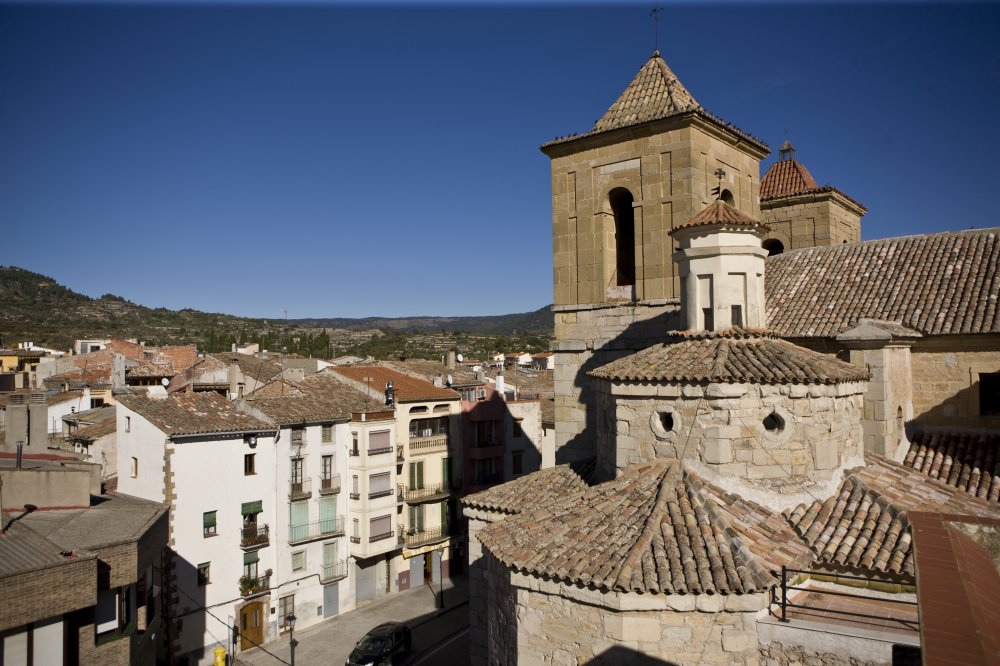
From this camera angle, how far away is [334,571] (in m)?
26.0

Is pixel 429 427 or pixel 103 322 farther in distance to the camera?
pixel 103 322

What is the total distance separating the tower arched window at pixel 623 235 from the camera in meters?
15.8

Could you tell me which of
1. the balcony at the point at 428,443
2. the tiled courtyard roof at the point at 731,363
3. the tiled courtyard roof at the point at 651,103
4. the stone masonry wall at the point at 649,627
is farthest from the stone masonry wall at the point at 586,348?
the balcony at the point at 428,443

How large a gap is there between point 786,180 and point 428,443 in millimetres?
17478

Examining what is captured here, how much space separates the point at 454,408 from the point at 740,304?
21171 millimetres

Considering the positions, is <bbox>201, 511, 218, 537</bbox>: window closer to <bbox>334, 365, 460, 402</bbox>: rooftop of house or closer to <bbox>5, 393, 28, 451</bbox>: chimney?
→ <bbox>5, 393, 28, 451</bbox>: chimney

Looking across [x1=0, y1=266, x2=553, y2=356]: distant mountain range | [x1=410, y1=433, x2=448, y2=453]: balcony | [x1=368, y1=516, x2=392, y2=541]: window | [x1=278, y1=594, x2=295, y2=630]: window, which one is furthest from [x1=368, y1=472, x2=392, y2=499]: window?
[x1=0, y1=266, x2=553, y2=356]: distant mountain range

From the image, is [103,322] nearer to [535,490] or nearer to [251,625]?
[251,625]

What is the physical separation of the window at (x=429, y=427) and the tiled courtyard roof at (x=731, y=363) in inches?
764

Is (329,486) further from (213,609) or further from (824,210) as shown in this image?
(824,210)

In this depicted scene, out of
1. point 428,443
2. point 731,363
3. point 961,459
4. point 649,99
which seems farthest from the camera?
point 428,443

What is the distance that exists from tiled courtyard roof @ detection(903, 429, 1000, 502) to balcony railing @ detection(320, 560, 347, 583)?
64.7 feet

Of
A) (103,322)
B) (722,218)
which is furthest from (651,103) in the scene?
(103,322)

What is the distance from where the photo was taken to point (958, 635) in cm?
321
